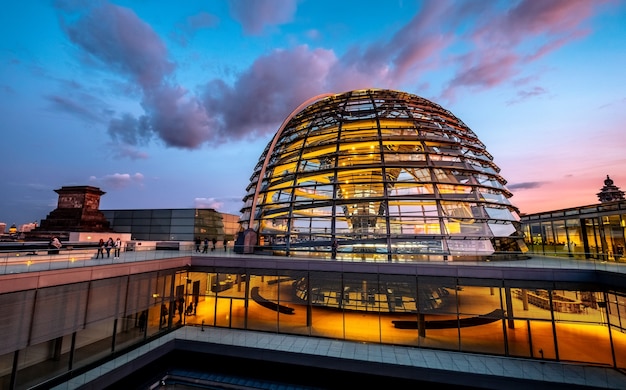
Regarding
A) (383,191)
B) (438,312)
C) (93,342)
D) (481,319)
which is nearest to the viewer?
(93,342)

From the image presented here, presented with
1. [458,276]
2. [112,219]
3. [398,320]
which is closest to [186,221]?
[112,219]

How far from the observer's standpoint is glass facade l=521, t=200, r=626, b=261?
24.2 metres

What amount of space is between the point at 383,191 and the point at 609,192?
49.8 metres

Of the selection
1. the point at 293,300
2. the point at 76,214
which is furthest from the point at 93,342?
the point at 76,214

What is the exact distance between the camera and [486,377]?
43.5 feet

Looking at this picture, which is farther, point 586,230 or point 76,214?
point 76,214

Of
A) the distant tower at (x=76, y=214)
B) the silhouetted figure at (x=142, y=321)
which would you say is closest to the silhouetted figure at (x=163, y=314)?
the silhouetted figure at (x=142, y=321)

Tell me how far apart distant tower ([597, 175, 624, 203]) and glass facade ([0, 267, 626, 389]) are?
43937 millimetres

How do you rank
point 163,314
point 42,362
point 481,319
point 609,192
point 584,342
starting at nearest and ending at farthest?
point 42,362
point 584,342
point 481,319
point 163,314
point 609,192

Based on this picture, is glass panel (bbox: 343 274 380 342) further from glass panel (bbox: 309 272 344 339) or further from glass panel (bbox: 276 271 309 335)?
glass panel (bbox: 276 271 309 335)

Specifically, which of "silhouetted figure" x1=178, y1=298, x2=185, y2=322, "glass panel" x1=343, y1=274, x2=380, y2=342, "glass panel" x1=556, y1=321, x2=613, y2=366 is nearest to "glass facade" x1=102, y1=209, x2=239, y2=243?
"silhouetted figure" x1=178, y1=298, x2=185, y2=322

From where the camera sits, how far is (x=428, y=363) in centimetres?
1447

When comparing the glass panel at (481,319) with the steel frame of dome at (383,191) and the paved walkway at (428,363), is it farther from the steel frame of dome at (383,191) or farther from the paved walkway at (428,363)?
the steel frame of dome at (383,191)

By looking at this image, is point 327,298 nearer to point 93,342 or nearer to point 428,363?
point 428,363
